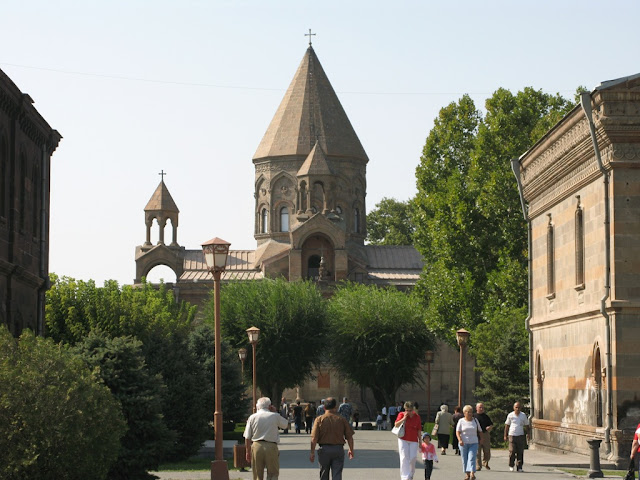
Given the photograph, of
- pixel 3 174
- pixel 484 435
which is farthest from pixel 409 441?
pixel 3 174

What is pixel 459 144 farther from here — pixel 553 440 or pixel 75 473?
pixel 75 473

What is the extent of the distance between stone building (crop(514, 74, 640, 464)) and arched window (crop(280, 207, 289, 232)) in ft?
189

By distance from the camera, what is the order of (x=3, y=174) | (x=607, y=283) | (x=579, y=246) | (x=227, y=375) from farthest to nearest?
(x=227, y=375), (x=3, y=174), (x=579, y=246), (x=607, y=283)

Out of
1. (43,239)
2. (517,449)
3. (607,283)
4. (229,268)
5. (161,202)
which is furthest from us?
(229,268)

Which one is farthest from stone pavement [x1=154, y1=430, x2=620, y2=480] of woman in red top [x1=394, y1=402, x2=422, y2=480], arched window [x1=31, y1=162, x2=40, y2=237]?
arched window [x1=31, y1=162, x2=40, y2=237]

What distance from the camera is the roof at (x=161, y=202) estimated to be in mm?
90250

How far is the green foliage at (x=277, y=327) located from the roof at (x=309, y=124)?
2143 centimetres

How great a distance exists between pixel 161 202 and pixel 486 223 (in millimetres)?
43825

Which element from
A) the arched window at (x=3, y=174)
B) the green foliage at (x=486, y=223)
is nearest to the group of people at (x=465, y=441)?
the arched window at (x=3, y=174)

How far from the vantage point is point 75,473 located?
59.7 feet

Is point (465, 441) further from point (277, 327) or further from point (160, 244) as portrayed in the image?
point (160, 244)

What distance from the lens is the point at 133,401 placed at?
72.4ft

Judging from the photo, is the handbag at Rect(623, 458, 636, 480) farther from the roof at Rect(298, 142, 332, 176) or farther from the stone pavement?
the roof at Rect(298, 142, 332, 176)

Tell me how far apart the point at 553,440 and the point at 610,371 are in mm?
6268
